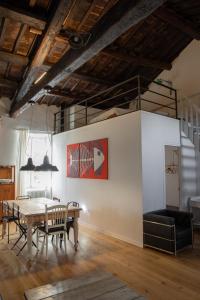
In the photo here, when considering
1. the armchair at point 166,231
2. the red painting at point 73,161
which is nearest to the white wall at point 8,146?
the red painting at point 73,161

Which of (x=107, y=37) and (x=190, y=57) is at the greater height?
(x=190, y=57)

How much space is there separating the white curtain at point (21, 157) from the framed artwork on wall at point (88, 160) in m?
1.54

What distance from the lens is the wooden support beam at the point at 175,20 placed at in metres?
5.05

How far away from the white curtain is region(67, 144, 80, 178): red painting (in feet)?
5.05

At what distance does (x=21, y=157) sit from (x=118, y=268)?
4.98 metres

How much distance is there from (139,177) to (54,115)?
4.77 m

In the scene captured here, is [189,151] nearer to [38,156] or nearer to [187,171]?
[187,171]

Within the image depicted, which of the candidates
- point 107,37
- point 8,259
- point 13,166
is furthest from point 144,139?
point 13,166

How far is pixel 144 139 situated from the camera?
15.6ft

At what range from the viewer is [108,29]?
2684 mm

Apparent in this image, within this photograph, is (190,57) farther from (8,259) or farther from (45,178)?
(8,259)

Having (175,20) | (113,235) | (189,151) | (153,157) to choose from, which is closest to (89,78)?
(175,20)

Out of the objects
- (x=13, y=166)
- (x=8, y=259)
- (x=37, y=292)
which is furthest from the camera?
(x=13, y=166)

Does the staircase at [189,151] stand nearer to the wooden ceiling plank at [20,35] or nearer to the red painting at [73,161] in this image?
the red painting at [73,161]
